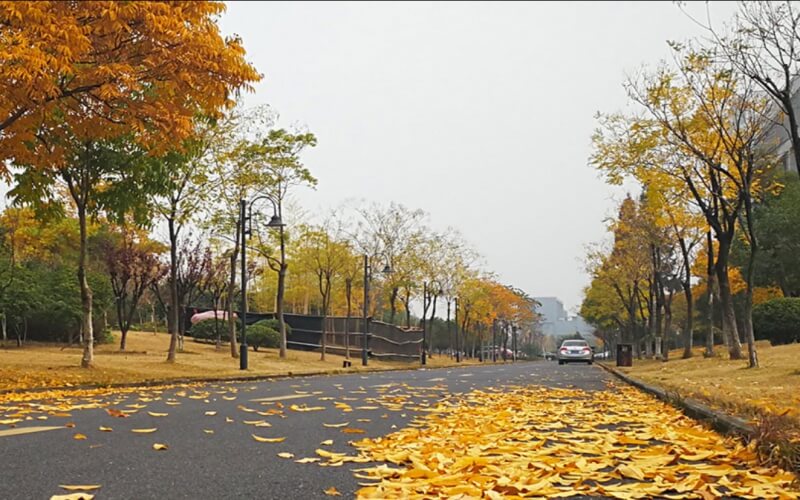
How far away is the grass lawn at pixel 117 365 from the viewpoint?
14.9 meters

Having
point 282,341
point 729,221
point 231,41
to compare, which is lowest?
point 282,341

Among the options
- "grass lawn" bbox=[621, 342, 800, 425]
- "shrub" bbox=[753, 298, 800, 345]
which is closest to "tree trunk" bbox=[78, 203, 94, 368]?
"grass lawn" bbox=[621, 342, 800, 425]

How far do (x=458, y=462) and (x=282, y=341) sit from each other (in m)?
26.5

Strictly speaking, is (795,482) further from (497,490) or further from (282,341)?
(282,341)

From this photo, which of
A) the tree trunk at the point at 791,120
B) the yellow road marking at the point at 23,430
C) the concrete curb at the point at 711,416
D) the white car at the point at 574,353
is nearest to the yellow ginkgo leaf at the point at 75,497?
the yellow road marking at the point at 23,430

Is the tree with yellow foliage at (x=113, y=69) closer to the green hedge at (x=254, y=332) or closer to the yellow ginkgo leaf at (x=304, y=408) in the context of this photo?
the yellow ginkgo leaf at (x=304, y=408)

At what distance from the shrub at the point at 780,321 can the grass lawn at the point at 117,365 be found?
1738 centimetres

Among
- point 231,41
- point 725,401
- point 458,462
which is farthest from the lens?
point 231,41

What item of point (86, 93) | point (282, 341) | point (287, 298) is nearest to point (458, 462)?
point (86, 93)

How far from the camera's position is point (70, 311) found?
26.3 metres

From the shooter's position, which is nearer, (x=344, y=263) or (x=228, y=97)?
(x=228, y=97)

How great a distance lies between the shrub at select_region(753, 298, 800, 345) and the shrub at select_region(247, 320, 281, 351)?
70.1 ft

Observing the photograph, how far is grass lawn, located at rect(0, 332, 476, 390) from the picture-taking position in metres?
14.9

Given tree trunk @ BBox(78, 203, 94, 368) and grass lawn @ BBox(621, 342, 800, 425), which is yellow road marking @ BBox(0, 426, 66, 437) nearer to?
grass lawn @ BBox(621, 342, 800, 425)
